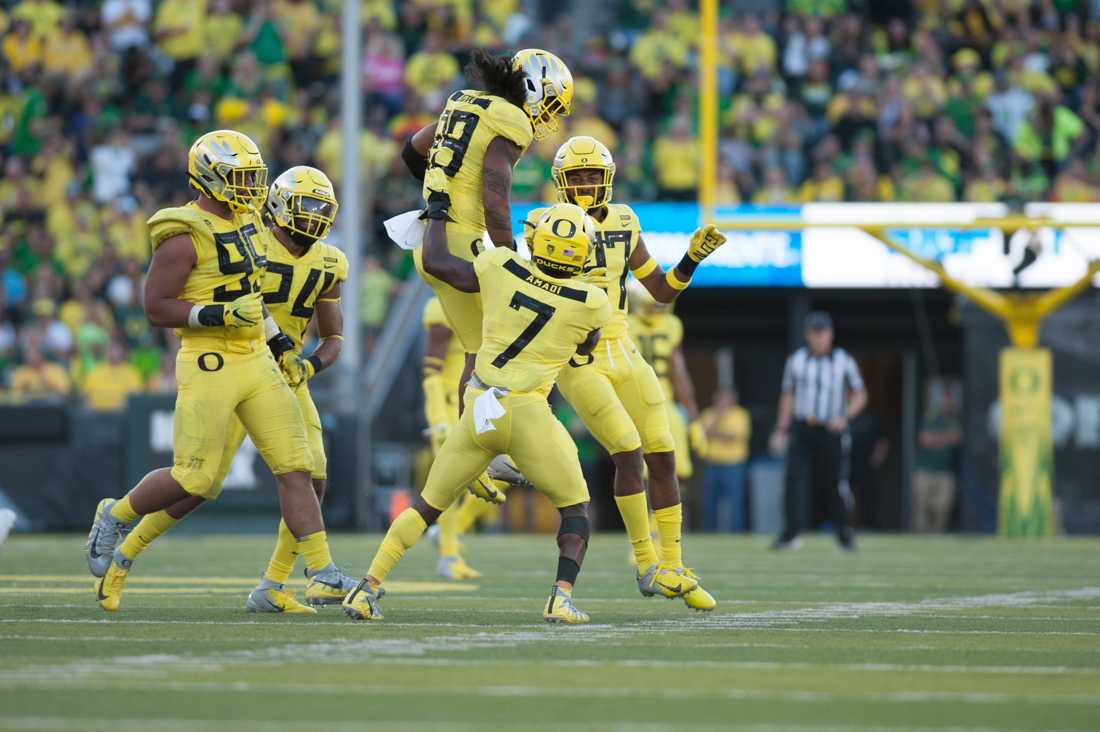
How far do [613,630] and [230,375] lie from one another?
5.85ft

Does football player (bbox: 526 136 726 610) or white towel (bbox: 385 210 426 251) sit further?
white towel (bbox: 385 210 426 251)

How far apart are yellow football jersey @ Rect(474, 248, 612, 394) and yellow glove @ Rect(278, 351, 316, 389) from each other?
3.00ft

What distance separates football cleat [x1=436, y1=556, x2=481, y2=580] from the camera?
10484 mm

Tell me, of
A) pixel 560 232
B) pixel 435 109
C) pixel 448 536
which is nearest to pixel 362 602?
pixel 560 232

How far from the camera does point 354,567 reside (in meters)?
11.2

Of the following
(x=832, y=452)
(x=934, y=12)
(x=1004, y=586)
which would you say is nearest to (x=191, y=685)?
(x=1004, y=586)

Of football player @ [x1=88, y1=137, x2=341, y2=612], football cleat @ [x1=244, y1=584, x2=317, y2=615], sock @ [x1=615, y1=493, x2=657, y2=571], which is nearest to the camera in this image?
football player @ [x1=88, y1=137, x2=341, y2=612]

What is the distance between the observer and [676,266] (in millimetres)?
8211

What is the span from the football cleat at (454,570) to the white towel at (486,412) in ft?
11.1

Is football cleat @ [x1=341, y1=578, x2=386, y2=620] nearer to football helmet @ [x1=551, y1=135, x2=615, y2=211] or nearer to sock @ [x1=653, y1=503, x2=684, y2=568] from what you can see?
sock @ [x1=653, y1=503, x2=684, y2=568]

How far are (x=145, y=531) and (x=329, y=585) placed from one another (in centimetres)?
74

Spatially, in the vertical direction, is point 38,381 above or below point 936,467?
above

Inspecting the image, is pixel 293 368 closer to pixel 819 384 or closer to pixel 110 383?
pixel 819 384

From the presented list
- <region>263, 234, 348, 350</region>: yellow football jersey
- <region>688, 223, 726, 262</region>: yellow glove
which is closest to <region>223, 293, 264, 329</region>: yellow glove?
<region>263, 234, 348, 350</region>: yellow football jersey
